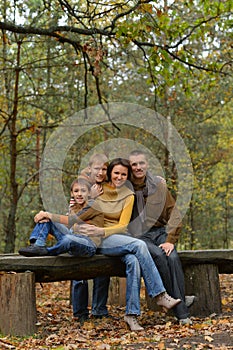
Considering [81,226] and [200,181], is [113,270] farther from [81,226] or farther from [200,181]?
[200,181]

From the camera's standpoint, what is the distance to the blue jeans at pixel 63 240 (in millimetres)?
5082

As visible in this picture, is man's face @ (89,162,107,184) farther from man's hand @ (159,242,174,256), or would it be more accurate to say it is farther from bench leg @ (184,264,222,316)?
bench leg @ (184,264,222,316)

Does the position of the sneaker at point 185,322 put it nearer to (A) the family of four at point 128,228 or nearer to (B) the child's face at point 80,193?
(A) the family of four at point 128,228

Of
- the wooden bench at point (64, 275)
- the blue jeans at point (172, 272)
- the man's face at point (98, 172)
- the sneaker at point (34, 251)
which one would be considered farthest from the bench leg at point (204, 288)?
the sneaker at point (34, 251)

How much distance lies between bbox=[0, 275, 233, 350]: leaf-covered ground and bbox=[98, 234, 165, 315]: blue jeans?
1.10 ft

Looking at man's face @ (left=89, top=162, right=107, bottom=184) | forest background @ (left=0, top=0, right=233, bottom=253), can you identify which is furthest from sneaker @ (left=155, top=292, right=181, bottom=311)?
forest background @ (left=0, top=0, right=233, bottom=253)

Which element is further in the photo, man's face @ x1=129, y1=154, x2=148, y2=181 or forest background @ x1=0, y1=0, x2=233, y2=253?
forest background @ x1=0, y1=0, x2=233, y2=253

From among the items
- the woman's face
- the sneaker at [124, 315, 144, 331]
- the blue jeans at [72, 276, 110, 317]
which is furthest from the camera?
the blue jeans at [72, 276, 110, 317]

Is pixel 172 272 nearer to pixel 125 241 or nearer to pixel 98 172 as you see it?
pixel 125 241

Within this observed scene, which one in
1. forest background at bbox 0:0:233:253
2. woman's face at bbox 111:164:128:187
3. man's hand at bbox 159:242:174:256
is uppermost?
forest background at bbox 0:0:233:253

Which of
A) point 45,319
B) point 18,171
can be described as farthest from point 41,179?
point 45,319

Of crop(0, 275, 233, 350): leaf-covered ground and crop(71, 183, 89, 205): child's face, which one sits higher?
crop(71, 183, 89, 205): child's face

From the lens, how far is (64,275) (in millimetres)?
5461

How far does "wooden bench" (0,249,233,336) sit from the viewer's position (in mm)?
4977
